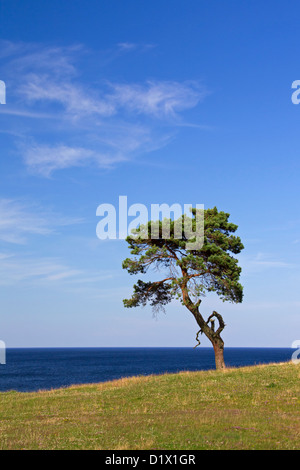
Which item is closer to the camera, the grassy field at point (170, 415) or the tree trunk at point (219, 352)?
the grassy field at point (170, 415)

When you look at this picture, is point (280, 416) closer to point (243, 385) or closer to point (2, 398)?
point (243, 385)

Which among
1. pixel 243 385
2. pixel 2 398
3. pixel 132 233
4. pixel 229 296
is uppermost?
pixel 132 233

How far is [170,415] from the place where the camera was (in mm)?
19438

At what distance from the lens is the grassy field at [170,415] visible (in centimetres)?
1391

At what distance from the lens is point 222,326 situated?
39.6 m

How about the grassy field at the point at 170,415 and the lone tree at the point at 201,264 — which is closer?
the grassy field at the point at 170,415

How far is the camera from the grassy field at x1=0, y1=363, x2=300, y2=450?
13914 millimetres

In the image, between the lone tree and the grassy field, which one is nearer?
the grassy field

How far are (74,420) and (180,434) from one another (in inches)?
259

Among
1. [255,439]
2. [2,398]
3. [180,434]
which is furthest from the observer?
[2,398]

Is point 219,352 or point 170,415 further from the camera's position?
point 219,352

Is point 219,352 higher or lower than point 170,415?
higher

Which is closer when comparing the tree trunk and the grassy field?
the grassy field
